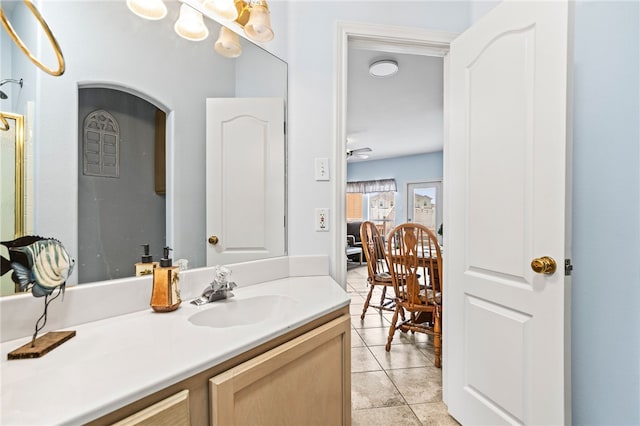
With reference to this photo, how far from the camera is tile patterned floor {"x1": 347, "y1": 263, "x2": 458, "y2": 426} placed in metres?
1.61

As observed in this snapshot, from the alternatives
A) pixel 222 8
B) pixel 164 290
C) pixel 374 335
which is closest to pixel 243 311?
pixel 164 290

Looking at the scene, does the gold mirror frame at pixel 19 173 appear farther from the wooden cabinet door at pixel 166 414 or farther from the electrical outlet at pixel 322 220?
the electrical outlet at pixel 322 220

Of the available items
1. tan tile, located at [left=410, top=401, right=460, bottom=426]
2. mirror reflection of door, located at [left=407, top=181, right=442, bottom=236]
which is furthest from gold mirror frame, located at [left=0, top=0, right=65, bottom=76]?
mirror reflection of door, located at [left=407, top=181, right=442, bottom=236]

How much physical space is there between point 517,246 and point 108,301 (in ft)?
4.85

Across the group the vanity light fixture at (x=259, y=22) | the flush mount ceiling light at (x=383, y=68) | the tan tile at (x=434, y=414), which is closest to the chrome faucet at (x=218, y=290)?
the vanity light fixture at (x=259, y=22)

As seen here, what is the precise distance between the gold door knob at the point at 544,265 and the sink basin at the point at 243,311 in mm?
879

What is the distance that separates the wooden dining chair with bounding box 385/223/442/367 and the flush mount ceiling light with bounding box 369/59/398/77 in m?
1.45

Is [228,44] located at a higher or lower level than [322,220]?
higher

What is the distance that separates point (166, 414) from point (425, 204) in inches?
278

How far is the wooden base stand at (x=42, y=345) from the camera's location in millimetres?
628

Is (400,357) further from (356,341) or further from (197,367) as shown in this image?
(197,367)

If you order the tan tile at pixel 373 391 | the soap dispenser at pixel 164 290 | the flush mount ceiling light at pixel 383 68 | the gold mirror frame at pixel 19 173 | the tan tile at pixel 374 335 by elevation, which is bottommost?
the tan tile at pixel 374 335

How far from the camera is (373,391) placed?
6.02ft

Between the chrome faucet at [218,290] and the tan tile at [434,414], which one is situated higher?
the chrome faucet at [218,290]
